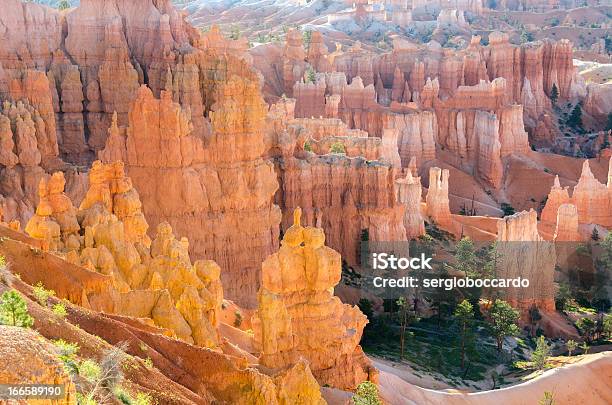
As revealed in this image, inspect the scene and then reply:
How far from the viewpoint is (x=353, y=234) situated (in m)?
39.8

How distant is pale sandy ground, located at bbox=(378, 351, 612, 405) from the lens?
24.7 meters

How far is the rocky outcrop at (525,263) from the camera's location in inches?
1517

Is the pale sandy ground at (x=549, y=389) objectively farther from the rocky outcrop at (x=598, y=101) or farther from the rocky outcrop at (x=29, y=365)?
the rocky outcrop at (x=598, y=101)

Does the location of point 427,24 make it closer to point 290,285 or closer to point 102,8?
point 102,8

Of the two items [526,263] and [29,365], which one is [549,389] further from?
[29,365]

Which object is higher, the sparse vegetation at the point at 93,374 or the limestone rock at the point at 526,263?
the sparse vegetation at the point at 93,374

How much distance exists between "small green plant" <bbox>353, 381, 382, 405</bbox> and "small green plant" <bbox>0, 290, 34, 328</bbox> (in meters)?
8.74

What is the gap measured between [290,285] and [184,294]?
2.77m

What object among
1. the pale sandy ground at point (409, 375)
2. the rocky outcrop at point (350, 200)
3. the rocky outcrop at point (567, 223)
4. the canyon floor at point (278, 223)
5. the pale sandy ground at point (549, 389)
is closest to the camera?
the canyon floor at point (278, 223)

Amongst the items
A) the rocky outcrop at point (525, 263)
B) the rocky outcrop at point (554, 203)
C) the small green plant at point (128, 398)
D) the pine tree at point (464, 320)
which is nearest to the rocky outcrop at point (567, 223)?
the rocky outcrop at point (554, 203)

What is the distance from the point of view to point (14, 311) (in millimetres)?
10547

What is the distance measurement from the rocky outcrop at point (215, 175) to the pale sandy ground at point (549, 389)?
8712 millimetres

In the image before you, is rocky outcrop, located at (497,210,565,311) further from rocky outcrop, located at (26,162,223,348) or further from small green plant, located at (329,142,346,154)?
rocky outcrop, located at (26,162,223,348)

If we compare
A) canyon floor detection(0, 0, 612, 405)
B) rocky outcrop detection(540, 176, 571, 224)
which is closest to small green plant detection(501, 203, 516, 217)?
canyon floor detection(0, 0, 612, 405)
